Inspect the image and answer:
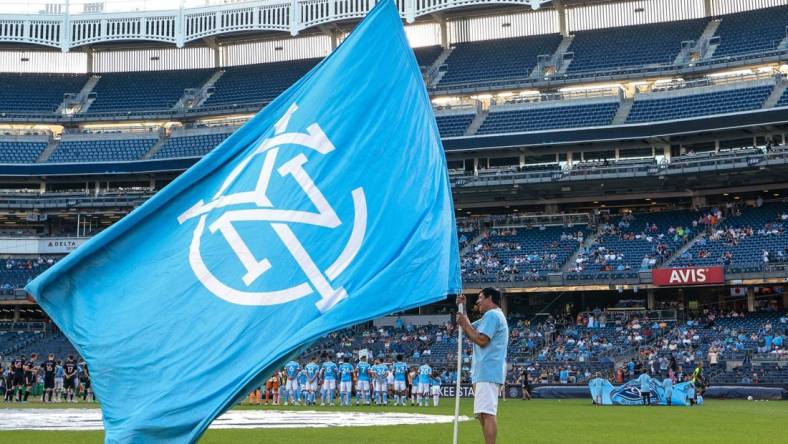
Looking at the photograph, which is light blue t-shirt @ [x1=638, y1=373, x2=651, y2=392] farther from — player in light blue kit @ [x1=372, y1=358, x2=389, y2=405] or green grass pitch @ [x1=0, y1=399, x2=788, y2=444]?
green grass pitch @ [x1=0, y1=399, x2=788, y2=444]

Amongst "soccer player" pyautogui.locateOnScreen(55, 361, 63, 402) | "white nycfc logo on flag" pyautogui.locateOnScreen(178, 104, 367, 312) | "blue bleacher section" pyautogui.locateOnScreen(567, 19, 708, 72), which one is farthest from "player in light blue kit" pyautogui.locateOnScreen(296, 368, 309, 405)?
"blue bleacher section" pyautogui.locateOnScreen(567, 19, 708, 72)

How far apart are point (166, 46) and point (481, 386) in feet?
228

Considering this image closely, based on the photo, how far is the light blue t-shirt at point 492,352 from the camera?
9.34 metres

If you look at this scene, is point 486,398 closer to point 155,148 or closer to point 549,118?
point 549,118

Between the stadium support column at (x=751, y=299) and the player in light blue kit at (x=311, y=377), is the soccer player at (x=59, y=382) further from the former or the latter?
the stadium support column at (x=751, y=299)

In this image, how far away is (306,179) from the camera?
843 cm

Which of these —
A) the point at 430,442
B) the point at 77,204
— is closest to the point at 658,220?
the point at 77,204

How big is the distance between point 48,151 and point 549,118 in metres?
34.9

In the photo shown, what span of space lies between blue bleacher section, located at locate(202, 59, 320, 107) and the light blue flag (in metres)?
58.4

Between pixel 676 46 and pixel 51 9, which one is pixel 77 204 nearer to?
pixel 51 9

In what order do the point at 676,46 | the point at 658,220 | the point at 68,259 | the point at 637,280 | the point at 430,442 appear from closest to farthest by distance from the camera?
1. the point at 68,259
2. the point at 430,442
3. the point at 637,280
4. the point at 658,220
5. the point at 676,46

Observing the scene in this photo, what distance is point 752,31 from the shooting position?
58844 millimetres

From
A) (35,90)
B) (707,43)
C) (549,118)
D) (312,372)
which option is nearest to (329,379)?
(312,372)

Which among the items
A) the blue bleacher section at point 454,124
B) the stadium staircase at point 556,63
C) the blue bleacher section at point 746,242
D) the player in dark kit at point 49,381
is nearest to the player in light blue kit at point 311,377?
the player in dark kit at point 49,381
